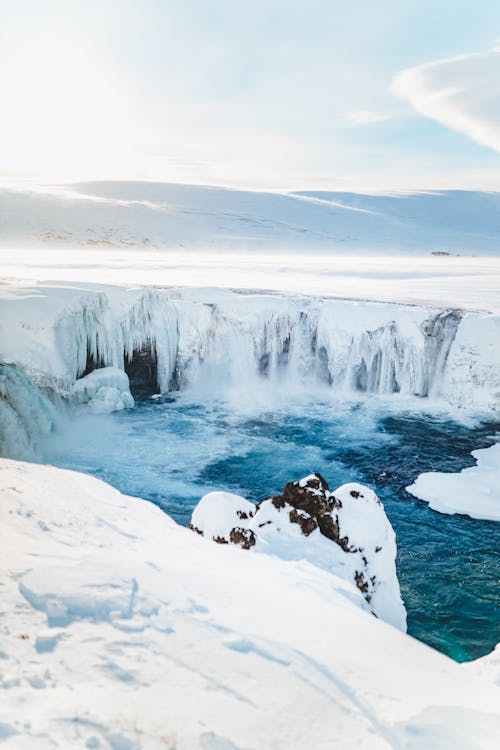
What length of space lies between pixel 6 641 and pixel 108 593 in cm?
62

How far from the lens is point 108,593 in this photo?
317 centimetres

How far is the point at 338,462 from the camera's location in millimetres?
11398

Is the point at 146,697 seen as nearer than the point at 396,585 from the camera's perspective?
Yes

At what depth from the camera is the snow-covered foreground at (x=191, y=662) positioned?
230 centimetres

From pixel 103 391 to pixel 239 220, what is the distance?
41.5m

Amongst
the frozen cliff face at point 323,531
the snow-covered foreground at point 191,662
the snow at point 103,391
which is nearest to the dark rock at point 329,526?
the frozen cliff face at point 323,531

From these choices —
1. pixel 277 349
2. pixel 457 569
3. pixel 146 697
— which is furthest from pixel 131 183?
pixel 146 697

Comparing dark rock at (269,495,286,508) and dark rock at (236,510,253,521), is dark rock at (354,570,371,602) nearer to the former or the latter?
dark rock at (269,495,286,508)

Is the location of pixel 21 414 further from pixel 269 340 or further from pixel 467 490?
pixel 467 490

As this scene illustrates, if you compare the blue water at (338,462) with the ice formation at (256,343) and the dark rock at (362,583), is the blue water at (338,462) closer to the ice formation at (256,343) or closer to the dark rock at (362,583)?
the dark rock at (362,583)

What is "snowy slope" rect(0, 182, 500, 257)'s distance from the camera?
4354 cm

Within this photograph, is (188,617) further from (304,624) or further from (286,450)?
(286,450)

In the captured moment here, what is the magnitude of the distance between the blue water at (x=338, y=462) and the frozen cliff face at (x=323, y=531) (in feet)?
2.89

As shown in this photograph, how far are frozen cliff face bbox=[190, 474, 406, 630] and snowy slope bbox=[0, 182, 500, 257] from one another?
3631cm
